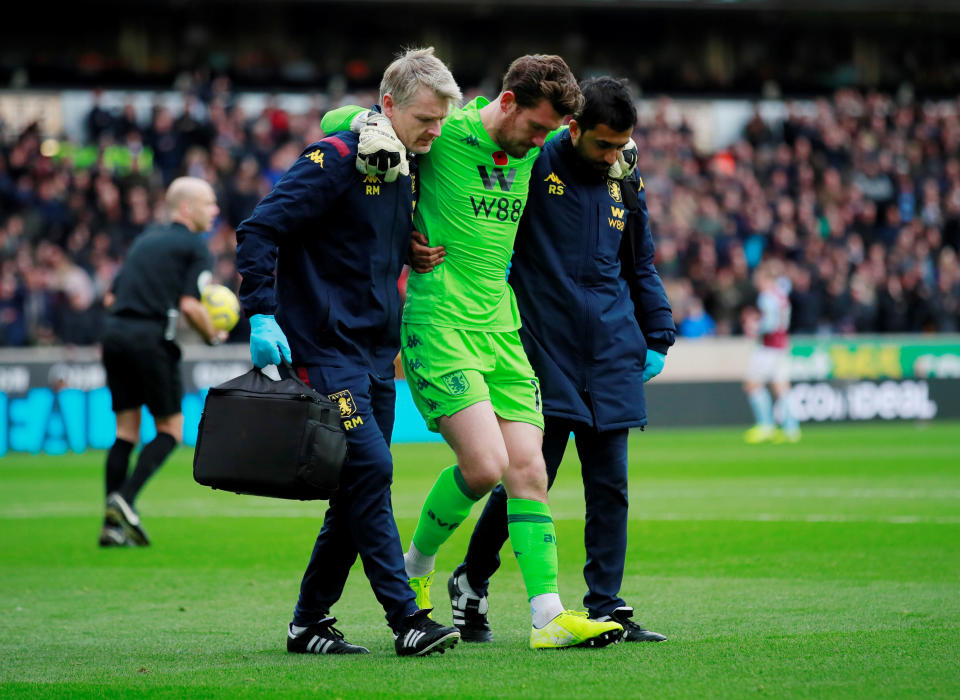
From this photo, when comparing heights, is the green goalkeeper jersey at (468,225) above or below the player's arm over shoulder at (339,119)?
below

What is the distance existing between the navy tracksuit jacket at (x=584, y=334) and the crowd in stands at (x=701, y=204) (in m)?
15.6

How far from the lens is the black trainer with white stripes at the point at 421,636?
5.09 m

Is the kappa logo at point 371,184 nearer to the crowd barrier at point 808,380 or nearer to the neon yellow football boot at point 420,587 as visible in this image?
the neon yellow football boot at point 420,587

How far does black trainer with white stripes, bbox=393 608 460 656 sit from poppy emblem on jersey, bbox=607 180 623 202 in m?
1.90

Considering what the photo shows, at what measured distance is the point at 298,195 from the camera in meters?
5.07

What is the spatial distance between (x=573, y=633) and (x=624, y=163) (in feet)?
6.42

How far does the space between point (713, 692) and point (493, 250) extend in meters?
1.99

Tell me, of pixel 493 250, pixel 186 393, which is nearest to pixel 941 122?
pixel 186 393

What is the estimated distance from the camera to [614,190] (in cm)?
586

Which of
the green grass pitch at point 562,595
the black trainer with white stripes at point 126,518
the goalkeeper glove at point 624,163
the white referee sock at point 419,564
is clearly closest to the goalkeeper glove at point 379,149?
the goalkeeper glove at point 624,163

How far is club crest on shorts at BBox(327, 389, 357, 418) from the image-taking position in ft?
16.9

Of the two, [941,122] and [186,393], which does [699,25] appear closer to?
[941,122]

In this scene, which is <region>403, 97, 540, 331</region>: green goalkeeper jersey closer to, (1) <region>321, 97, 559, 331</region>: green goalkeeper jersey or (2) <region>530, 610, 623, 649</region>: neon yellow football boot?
(1) <region>321, 97, 559, 331</region>: green goalkeeper jersey

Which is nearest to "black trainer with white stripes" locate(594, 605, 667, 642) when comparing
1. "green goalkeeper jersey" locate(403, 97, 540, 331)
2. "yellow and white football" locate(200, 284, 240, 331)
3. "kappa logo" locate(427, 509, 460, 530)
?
"kappa logo" locate(427, 509, 460, 530)
